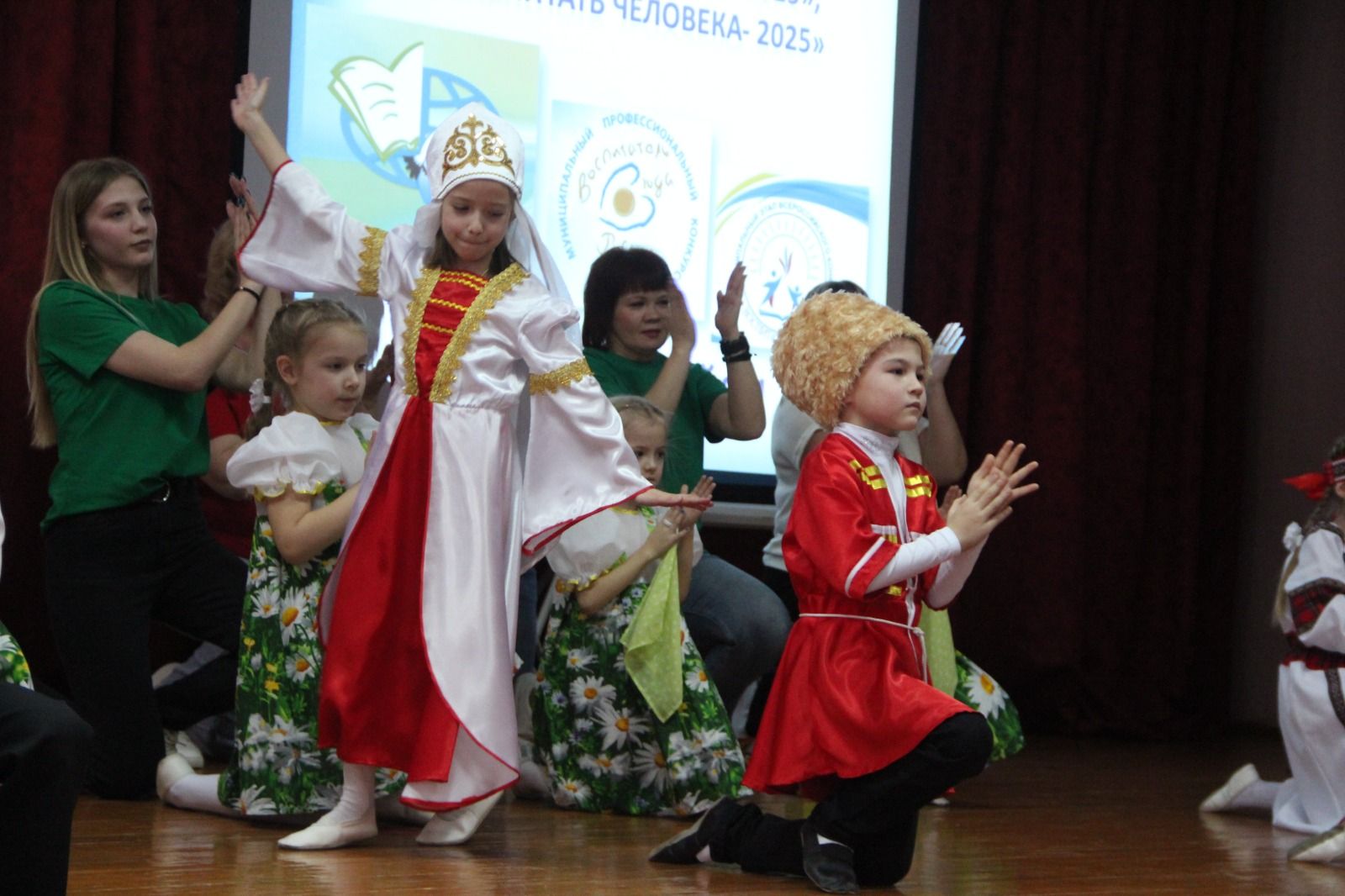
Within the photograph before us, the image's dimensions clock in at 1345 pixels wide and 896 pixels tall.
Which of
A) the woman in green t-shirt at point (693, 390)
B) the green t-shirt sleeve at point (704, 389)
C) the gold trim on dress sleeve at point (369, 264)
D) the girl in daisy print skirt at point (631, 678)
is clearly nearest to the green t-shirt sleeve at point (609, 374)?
the woman in green t-shirt at point (693, 390)

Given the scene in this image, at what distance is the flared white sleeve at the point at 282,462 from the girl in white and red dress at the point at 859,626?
896 mm

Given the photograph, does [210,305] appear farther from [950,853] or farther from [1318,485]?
[1318,485]

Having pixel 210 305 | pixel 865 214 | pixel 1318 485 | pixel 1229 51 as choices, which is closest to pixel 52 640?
pixel 210 305

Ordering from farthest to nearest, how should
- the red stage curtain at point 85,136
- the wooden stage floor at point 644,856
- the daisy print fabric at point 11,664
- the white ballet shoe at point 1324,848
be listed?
the red stage curtain at point 85,136, the white ballet shoe at point 1324,848, the wooden stage floor at point 644,856, the daisy print fabric at point 11,664

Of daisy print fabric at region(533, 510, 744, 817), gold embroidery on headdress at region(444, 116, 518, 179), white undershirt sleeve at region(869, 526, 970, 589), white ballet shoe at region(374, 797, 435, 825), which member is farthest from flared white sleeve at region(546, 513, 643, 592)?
white undershirt sleeve at region(869, 526, 970, 589)

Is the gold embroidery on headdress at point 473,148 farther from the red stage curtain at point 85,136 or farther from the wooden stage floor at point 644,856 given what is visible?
the red stage curtain at point 85,136

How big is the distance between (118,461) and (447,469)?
0.90 metres

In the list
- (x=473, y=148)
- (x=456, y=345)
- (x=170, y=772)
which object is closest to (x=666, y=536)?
(x=456, y=345)

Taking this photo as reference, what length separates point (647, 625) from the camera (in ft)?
11.4

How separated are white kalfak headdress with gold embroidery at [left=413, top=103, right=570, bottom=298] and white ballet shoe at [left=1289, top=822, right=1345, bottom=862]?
6.07 feet

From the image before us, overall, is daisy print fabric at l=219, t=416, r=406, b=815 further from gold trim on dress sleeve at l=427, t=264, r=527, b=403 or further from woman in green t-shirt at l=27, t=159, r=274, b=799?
woman in green t-shirt at l=27, t=159, r=274, b=799

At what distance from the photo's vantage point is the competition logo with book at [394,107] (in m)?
4.21

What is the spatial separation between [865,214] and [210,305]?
2221mm

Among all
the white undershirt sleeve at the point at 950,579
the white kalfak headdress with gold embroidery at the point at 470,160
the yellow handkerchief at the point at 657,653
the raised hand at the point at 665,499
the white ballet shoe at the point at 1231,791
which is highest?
the white kalfak headdress with gold embroidery at the point at 470,160
